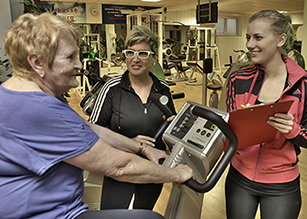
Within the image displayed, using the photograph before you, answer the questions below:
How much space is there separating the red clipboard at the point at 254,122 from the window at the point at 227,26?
13020mm

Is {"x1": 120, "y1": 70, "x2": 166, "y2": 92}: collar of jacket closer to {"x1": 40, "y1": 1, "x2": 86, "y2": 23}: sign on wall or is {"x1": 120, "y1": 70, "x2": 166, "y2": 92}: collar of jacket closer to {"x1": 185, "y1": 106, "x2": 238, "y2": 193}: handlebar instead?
{"x1": 185, "y1": 106, "x2": 238, "y2": 193}: handlebar

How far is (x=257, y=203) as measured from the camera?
1.28 m

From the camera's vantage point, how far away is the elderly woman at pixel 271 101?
45.5 inches

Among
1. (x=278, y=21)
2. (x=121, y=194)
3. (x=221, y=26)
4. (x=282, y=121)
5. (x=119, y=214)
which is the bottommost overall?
(x=121, y=194)

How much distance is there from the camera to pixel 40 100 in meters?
0.74

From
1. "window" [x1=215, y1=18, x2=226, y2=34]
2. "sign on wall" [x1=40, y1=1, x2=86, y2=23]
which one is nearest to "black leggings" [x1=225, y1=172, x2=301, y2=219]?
"sign on wall" [x1=40, y1=1, x2=86, y2=23]

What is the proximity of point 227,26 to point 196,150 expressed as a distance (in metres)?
14.1

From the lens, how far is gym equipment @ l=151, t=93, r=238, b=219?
0.94 metres

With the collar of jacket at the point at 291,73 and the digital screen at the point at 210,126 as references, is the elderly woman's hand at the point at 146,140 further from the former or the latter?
the collar of jacket at the point at 291,73

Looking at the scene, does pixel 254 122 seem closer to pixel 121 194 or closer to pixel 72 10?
pixel 121 194

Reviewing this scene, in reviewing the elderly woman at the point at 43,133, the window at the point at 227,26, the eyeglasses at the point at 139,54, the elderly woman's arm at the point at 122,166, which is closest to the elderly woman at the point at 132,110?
the eyeglasses at the point at 139,54

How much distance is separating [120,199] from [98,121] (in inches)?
19.6

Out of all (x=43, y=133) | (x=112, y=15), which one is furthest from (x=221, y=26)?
(x=43, y=133)

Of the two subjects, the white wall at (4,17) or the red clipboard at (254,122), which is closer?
the red clipboard at (254,122)
